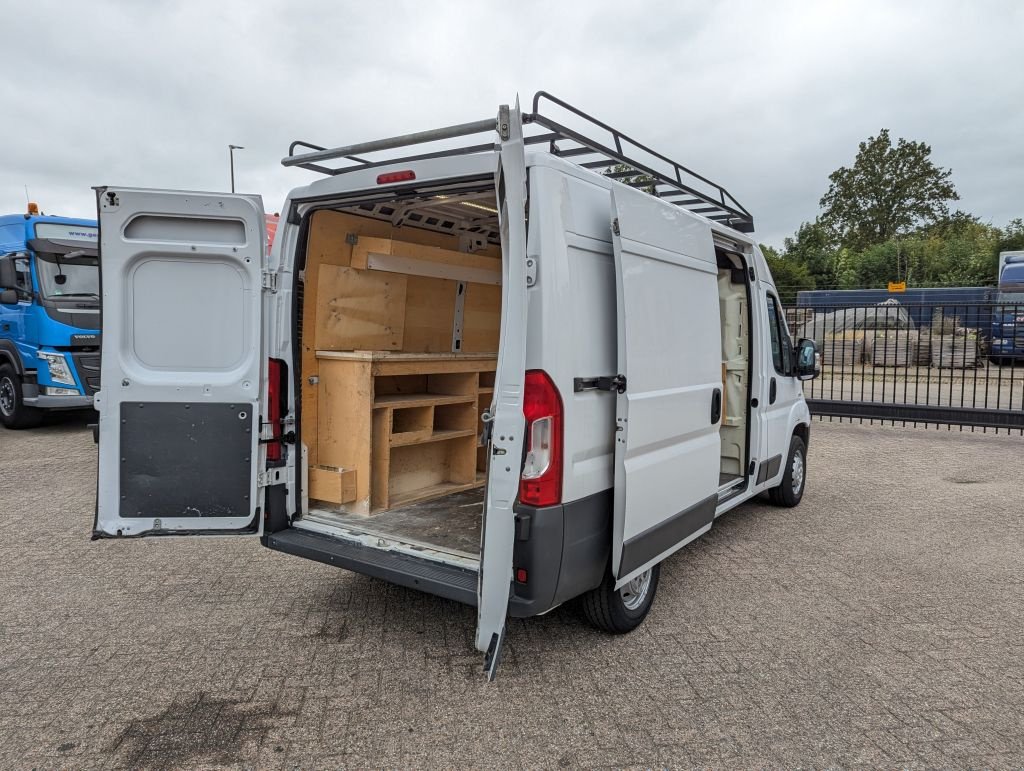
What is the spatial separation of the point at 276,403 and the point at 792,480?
15.3 ft

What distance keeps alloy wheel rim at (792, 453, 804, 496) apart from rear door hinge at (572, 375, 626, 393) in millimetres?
3868

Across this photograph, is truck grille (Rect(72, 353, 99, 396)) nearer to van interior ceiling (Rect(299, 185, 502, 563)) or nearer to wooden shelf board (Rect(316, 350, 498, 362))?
van interior ceiling (Rect(299, 185, 502, 563))

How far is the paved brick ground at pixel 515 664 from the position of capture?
270 centimetres

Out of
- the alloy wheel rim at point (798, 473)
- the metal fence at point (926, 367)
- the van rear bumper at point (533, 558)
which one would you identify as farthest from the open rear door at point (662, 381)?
the metal fence at point (926, 367)

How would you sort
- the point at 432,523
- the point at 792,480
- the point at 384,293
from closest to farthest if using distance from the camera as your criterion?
the point at 432,523, the point at 384,293, the point at 792,480

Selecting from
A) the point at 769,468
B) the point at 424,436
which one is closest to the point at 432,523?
the point at 424,436

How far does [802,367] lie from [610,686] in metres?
3.67

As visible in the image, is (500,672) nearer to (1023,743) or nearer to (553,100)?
(1023,743)

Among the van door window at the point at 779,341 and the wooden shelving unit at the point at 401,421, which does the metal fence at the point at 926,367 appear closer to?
the van door window at the point at 779,341

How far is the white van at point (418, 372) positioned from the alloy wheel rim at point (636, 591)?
1cm

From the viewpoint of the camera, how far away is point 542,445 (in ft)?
9.41

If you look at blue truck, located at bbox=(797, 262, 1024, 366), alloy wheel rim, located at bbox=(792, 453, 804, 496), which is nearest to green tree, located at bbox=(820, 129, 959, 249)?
blue truck, located at bbox=(797, 262, 1024, 366)

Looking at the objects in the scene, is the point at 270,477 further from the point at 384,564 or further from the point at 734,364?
the point at 734,364

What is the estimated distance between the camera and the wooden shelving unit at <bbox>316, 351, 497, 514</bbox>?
168 inches
